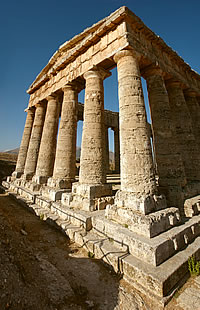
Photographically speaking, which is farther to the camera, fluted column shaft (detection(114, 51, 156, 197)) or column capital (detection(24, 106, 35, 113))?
column capital (detection(24, 106, 35, 113))

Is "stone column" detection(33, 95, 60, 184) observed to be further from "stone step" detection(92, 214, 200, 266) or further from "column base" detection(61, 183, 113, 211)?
"stone step" detection(92, 214, 200, 266)

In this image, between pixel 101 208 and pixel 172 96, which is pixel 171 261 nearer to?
pixel 101 208

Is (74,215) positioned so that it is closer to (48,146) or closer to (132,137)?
(132,137)

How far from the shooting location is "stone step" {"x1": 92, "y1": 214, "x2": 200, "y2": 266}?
10.4ft

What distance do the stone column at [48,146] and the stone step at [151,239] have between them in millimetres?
5567

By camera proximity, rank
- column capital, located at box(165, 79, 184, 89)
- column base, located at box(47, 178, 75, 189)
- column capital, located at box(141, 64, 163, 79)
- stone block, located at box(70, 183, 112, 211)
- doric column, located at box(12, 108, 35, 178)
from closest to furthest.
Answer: stone block, located at box(70, 183, 112, 211) < column capital, located at box(141, 64, 163, 79) < column base, located at box(47, 178, 75, 189) < column capital, located at box(165, 79, 184, 89) < doric column, located at box(12, 108, 35, 178)

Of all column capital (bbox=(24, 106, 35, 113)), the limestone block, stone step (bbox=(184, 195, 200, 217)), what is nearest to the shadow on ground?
the limestone block

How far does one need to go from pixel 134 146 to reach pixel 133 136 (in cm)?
35

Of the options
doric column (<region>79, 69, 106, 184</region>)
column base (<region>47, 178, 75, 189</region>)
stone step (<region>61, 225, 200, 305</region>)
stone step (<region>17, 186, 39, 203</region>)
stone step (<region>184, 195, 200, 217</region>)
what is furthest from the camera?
stone step (<region>17, 186, 39, 203</region>)

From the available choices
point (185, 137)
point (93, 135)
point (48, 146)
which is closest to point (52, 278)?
point (93, 135)

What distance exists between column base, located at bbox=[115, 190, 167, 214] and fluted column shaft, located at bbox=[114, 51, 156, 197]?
0.17 metres

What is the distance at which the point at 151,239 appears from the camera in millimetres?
3445

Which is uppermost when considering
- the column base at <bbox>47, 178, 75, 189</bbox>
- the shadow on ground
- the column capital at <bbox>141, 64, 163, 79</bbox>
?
the column capital at <bbox>141, 64, 163, 79</bbox>

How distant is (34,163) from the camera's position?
420 inches
